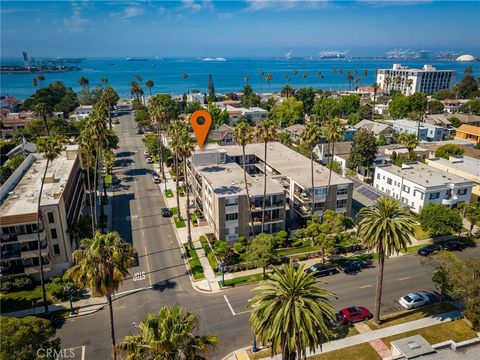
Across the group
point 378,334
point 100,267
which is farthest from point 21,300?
point 378,334

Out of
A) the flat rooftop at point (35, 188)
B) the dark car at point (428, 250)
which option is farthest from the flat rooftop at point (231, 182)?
the flat rooftop at point (35, 188)

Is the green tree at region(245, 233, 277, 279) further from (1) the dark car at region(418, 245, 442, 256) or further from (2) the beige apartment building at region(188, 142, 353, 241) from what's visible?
(1) the dark car at region(418, 245, 442, 256)

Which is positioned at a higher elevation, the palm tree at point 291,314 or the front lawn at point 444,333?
the palm tree at point 291,314

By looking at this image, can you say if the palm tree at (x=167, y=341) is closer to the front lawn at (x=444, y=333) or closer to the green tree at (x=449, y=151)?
the front lawn at (x=444, y=333)

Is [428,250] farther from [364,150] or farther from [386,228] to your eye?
[364,150]

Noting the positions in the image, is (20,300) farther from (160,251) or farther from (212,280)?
(212,280)

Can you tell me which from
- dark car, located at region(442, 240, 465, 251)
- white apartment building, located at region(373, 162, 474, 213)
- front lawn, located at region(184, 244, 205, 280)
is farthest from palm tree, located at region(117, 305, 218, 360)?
white apartment building, located at region(373, 162, 474, 213)

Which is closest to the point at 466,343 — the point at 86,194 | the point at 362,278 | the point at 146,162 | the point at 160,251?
the point at 362,278
